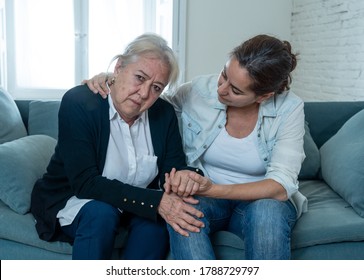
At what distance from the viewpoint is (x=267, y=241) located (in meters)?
1.29

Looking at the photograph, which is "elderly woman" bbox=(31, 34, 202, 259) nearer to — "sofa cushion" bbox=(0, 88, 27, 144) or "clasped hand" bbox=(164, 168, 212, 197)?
"clasped hand" bbox=(164, 168, 212, 197)

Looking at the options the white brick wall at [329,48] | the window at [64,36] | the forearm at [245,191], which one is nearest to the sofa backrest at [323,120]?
the forearm at [245,191]

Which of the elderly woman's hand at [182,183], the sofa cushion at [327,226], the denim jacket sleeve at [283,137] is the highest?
the denim jacket sleeve at [283,137]

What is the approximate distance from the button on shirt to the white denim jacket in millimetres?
170

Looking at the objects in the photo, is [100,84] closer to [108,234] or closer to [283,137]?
[108,234]

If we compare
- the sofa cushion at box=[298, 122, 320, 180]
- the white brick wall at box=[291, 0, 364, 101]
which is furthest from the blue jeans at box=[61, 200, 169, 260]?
the white brick wall at box=[291, 0, 364, 101]

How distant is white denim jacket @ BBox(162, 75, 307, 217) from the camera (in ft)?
4.86

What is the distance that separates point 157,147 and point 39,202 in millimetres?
450

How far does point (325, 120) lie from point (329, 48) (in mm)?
1694

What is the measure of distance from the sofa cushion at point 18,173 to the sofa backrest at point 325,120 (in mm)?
1302

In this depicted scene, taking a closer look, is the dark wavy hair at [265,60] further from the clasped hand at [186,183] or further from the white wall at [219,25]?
the white wall at [219,25]

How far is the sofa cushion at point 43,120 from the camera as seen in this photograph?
6.82 feet
